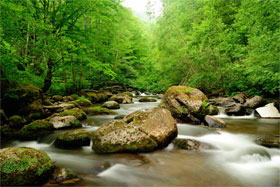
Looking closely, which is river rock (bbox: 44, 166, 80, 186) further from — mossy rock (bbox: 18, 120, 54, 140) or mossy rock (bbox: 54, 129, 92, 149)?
mossy rock (bbox: 18, 120, 54, 140)

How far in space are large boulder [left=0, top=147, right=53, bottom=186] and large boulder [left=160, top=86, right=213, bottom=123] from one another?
5851mm

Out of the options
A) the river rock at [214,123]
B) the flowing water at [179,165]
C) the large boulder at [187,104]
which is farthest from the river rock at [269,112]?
the flowing water at [179,165]

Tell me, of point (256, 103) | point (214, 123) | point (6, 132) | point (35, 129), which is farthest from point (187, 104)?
point (6, 132)

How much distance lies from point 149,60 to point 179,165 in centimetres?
2214

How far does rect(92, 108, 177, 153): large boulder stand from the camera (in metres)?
4.24

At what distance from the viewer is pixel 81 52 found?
436 inches

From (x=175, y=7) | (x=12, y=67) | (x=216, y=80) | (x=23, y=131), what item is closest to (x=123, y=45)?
(x=175, y=7)

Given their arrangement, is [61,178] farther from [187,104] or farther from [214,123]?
[187,104]

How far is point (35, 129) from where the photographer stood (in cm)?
583

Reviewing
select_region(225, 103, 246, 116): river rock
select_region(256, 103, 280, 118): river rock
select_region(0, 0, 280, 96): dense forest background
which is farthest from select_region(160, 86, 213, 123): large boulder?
select_region(0, 0, 280, 96): dense forest background

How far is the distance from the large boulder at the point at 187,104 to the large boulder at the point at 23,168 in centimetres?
585

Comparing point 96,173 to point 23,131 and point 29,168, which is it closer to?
point 29,168

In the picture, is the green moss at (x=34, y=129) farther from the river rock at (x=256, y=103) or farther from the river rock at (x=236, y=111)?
the river rock at (x=256, y=103)

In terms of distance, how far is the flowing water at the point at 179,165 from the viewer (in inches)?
125
